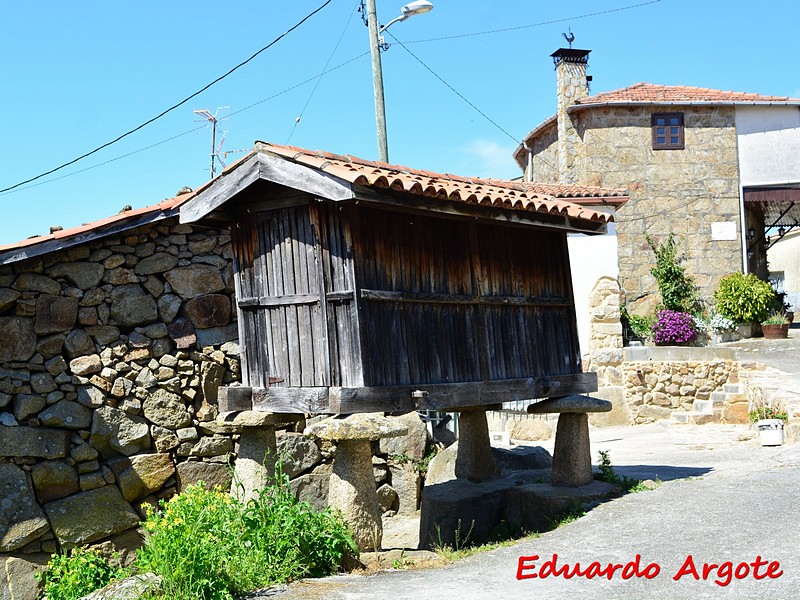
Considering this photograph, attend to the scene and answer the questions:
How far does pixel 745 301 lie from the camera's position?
1525 centimetres

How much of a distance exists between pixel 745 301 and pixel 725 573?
1147cm

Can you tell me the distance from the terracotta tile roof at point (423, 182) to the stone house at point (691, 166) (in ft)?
30.8

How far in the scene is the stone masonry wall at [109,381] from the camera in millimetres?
8062

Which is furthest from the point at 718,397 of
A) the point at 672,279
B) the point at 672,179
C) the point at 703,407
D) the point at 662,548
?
the point at 662,548

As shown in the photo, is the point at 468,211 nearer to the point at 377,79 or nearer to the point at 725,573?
the point at 725,573

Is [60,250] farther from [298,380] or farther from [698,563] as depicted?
[698,563]

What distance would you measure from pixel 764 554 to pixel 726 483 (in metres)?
2.19

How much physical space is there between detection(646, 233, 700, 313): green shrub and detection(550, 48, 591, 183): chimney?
2.24 m

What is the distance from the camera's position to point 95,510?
27.1ft

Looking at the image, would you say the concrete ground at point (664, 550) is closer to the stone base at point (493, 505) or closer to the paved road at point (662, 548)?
the paved road at point (662, 548)

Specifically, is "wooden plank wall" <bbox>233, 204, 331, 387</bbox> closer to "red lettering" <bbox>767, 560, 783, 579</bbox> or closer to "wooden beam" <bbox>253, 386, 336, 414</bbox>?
"wooden beam" <bbox>253, 386, 336, 414</bbox>

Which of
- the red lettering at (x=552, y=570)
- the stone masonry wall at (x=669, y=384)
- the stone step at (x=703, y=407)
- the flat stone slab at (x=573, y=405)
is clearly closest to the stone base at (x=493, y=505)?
the flat stone slab at (x=573, y=405)

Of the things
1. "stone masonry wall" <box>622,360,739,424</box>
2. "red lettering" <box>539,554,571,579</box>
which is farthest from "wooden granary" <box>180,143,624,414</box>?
"stone masonry wall" <box>622,360,739,424</box>

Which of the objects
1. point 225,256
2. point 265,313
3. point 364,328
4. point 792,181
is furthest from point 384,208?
point 792,181
